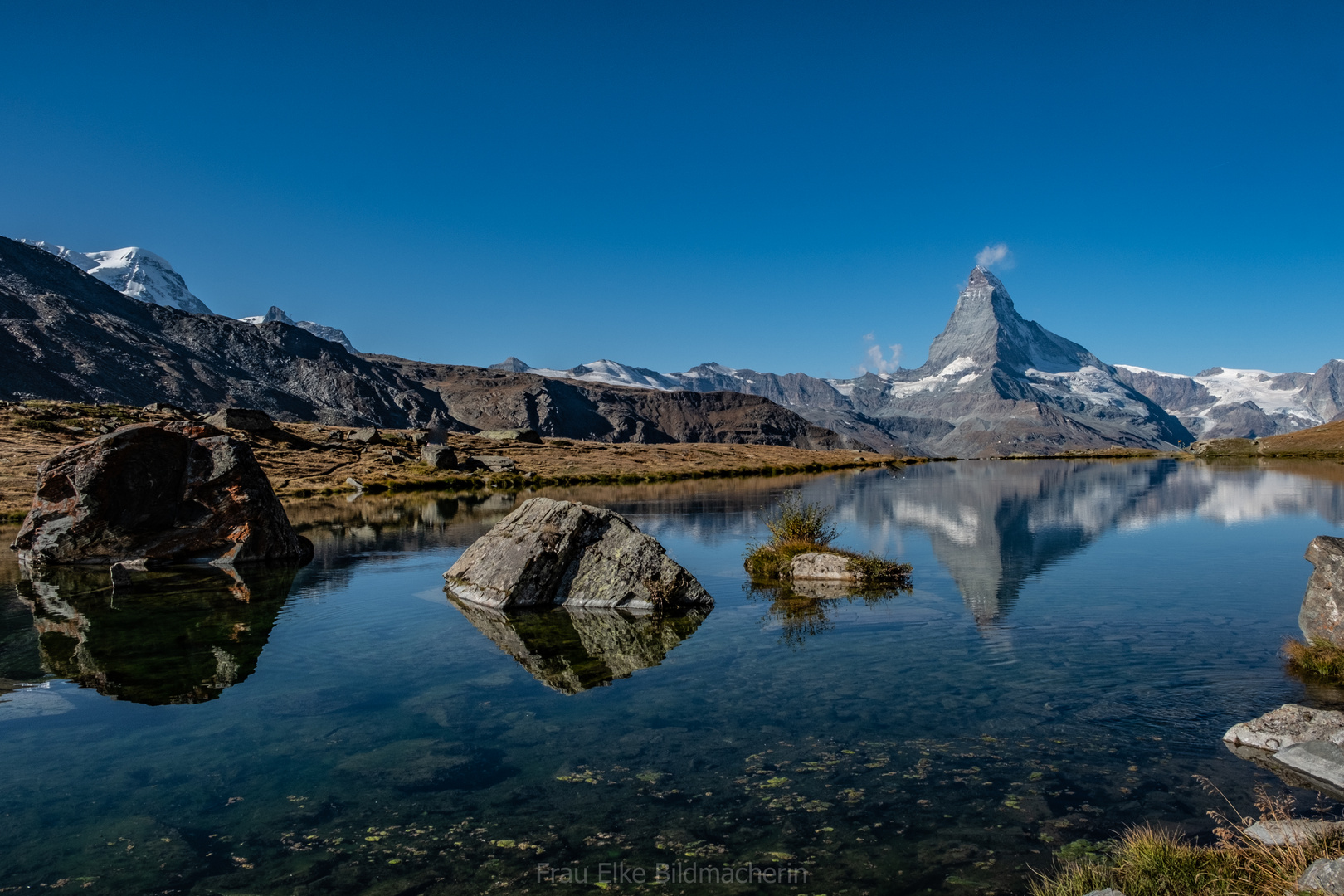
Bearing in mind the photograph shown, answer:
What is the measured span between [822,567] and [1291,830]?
70.3 feet

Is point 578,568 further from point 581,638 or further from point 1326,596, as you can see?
point 1326,596

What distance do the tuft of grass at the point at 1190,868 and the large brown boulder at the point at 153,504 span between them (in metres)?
34.3

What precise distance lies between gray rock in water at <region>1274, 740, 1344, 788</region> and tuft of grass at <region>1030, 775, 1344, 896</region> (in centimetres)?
268

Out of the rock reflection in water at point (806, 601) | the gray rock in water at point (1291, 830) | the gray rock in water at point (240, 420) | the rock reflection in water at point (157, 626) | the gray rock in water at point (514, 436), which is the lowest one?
the rock reflection in water at point (157, 626)

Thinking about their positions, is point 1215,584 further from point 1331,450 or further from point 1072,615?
point 1331,450

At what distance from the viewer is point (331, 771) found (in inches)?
507

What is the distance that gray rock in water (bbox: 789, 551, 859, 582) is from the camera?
29794 millimetres

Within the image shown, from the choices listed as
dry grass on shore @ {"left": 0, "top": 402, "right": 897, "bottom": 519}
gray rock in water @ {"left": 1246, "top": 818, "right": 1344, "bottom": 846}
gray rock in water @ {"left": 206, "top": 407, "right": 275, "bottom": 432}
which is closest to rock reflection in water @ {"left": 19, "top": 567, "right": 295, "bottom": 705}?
gray rock in water @ {"left": 1246, "top": 818, "right": 1344, "bottom": 846}

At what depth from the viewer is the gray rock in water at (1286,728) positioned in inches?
496

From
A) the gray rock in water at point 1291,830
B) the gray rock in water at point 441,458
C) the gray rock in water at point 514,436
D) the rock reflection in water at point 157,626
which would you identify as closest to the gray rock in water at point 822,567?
the rock reflection in water at point 157,626

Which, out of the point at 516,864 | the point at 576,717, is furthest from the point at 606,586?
the point at 516,864

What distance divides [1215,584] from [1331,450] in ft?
539

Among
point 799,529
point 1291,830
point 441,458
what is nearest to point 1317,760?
point 1291,830

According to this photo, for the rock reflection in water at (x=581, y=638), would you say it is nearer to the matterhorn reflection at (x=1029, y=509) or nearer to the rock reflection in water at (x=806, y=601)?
the rock reflection in water at (x=806, y=601)
